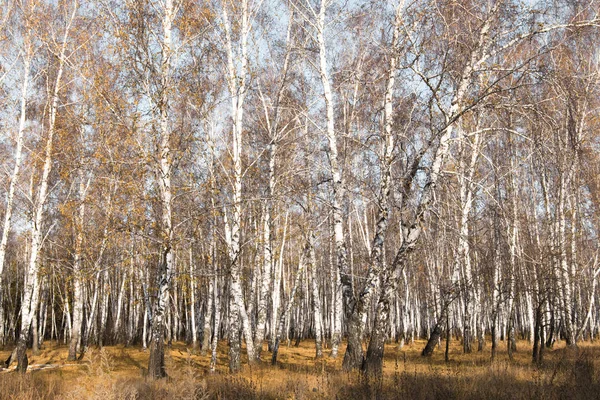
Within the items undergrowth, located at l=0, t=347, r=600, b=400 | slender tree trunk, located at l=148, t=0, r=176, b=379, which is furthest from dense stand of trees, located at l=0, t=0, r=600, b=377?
undergrowth, located at l=0, t=347, r=600, b=400

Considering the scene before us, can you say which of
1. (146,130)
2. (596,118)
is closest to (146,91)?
(146,130)

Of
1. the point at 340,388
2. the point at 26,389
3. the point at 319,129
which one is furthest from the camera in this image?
the point at 319,129

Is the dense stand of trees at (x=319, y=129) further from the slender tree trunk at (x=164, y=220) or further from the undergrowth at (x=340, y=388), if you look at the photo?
the undergrowth at (x=340, y=388)

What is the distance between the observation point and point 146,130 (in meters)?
11.2

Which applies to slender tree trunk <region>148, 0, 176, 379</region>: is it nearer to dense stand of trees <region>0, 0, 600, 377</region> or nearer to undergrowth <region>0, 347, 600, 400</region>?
dense stand of trees <region>0, 0, 600, 377</region>

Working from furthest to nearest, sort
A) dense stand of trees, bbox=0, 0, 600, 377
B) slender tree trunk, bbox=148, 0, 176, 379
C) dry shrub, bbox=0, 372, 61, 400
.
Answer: slender tree trunk, bbox=148, 0, 176, 379 < dense stand of trees, bbox=0, 0, 600, 377 < dry shrub, bbox=0, 372, 61, 400

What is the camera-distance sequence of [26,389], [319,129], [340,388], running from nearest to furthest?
[340,388] < [26,389] < [319,129]

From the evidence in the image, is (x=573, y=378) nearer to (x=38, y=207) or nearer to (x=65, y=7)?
(x=38, y=207)

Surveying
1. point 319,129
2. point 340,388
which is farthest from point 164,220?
point 340,388

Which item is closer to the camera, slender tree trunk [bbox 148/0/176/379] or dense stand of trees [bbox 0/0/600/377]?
dense stand of trees [bbox 0/0/600/377]

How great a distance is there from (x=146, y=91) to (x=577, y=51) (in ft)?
Result: 44.6

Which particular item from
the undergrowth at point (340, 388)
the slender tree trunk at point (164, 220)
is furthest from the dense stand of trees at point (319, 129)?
the undergrowth at point (340, 388)

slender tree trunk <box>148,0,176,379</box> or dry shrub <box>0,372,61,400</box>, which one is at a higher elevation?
slender tree trunk <box>148,0,176,379</box>

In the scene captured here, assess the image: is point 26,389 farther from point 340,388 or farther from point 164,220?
point 340,388
